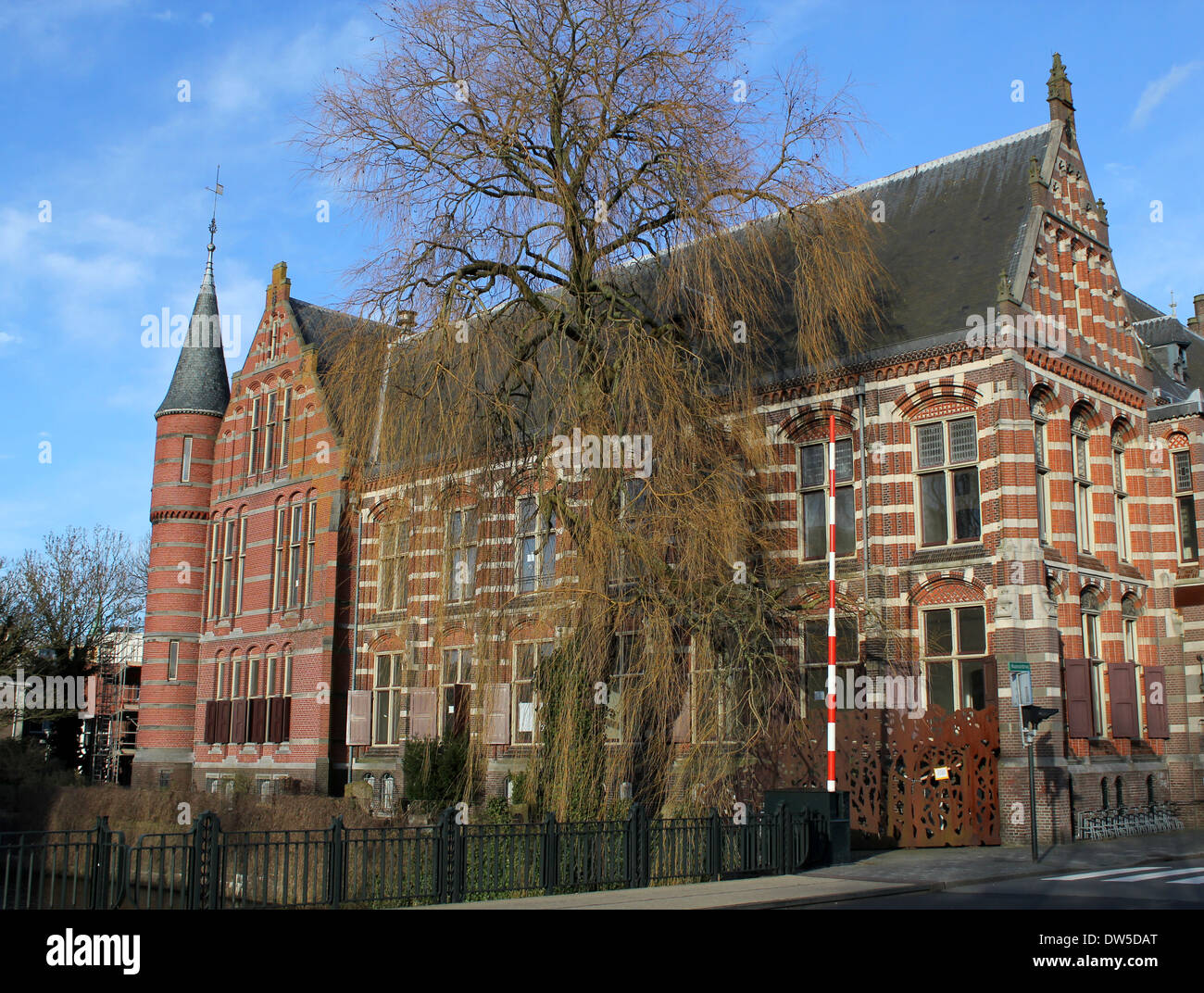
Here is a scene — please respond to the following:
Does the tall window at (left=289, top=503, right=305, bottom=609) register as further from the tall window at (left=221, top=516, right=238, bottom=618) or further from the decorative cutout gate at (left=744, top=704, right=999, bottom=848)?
the decorative cutout gate at (left=744, top=704, right=999, bottom=848)

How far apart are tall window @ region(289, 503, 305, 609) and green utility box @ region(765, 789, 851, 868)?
21.0 meters

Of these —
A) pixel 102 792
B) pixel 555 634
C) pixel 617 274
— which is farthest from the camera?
pixel 102 792

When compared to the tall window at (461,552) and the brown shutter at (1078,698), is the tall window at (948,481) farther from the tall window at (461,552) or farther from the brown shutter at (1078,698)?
the tall window at (461,552)

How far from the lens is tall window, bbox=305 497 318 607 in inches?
1348

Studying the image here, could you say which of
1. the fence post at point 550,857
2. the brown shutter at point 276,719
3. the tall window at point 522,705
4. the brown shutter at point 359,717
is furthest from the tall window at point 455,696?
the fence post at point 550,857

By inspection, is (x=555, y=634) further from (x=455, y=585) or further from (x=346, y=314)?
(x=346, y=314)

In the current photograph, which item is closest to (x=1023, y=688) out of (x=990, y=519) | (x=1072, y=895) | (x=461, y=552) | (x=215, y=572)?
(x=990, y=519)

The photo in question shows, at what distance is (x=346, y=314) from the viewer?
61.2ft

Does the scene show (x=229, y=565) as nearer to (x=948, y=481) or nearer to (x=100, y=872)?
(x=948, y=481)

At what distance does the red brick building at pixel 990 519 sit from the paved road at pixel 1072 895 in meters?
4.95

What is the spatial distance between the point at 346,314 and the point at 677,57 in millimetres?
6584

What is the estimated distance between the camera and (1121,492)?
25.5 metres
